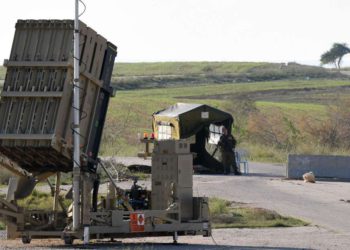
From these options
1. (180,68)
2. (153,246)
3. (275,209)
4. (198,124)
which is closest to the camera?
(153,246)

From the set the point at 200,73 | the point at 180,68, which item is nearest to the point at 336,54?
the point at 180,68

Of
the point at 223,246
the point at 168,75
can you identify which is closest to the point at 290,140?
the point at 223,246

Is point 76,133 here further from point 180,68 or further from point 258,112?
point 180,68

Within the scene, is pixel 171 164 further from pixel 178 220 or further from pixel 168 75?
pixel 168 75

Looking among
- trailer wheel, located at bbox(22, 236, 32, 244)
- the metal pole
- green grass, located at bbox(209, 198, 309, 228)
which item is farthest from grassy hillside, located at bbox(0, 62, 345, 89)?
the metal pole

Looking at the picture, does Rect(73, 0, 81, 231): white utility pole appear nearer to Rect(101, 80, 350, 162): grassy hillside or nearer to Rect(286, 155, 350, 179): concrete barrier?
Rect(286, 155, 350, 179): concrete barrier

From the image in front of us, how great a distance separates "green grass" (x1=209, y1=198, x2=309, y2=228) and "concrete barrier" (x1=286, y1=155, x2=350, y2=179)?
1103 centimetres

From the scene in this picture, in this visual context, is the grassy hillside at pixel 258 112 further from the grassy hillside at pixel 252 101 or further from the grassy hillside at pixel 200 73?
the grassy hillside at pixel 200 73

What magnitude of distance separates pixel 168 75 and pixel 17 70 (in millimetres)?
106087

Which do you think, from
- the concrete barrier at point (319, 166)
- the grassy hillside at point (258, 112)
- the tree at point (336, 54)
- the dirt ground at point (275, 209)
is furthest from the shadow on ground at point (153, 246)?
the tree at point (336, 54)

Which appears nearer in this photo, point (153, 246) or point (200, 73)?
point (153, 246)

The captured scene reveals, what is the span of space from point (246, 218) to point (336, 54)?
13667cm

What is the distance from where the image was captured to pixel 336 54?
536 feet

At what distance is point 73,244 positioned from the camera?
21.8 meters
